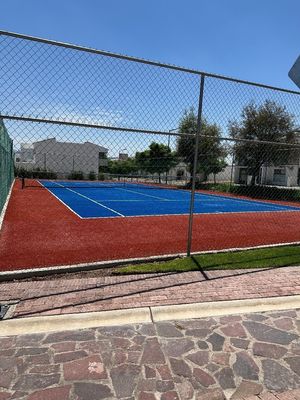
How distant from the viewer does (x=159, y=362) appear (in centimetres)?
380

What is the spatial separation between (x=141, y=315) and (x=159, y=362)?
114 cm

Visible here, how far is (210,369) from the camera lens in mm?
3707

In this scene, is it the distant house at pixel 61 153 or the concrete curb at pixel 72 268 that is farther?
the distant house at pixel 61 153

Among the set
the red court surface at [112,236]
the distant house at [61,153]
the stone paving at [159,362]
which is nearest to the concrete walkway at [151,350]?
the stone paving at [159,362]

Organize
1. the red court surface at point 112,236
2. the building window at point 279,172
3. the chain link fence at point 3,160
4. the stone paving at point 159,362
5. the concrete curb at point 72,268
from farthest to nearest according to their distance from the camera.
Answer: the building window at point 279,172 → the chain link fence at point 3,160 → the red court surface at point 112,236 → the concrete curb at point 72,268 → the stone paving at point 159,362

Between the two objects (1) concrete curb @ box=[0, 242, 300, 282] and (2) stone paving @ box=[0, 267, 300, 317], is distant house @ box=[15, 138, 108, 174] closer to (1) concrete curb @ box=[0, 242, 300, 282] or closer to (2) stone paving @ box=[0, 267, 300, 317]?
(1) concrete curb @ box=[0, 242, 300, 282]

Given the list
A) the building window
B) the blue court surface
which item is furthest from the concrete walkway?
the building window

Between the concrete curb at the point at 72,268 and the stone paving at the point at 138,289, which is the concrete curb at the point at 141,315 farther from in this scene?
the concrete curb at the point at 72,268

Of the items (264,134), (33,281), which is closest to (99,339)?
(33,281)

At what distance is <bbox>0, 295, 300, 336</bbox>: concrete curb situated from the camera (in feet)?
14.9

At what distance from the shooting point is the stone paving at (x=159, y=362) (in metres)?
3.33

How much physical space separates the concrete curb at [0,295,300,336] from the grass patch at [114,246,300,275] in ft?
5.27

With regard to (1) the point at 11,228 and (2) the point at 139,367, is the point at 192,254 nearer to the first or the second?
(2) the point at 139,367

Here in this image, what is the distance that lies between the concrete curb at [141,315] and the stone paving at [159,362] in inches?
6.4
